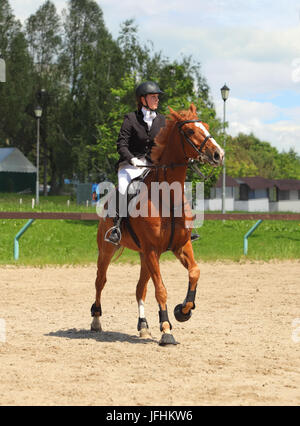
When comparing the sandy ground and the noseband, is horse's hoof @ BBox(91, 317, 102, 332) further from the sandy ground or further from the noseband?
the noseband

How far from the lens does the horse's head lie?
19.8ft

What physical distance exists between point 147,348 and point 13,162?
46782 millimetres

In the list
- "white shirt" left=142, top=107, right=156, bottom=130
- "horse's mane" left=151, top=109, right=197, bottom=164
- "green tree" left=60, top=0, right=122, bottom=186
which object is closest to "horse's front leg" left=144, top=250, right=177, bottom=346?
"horse's mane" left=151, top=109, right=197, bottom=164

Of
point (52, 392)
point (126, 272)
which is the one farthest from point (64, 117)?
point (52, 392)

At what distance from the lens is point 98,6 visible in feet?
173

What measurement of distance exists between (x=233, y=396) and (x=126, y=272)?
361 inches

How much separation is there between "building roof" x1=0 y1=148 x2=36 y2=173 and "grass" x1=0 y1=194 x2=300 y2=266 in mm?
28814

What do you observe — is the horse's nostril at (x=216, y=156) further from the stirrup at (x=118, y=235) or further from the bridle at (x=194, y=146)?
the stirrup at (x=118, y=235)

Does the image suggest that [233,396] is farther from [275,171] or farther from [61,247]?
[275,171]

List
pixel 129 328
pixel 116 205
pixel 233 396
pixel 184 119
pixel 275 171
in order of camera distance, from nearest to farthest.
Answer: pixel 233 396
pixel 184 119
pixel 116 205
pixel 129 328
pixel 275 171

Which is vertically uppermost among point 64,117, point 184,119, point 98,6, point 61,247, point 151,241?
point 98,6

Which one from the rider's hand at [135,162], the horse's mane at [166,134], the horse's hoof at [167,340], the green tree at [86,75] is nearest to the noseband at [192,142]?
the horse's mane at [166,134]

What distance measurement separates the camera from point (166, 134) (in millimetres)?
6688

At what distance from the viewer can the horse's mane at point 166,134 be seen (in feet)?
21.6
